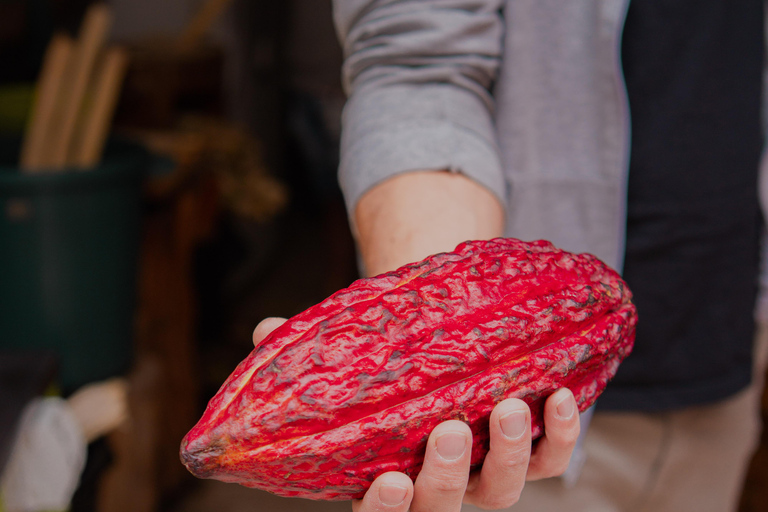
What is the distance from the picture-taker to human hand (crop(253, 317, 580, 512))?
1.86 feet

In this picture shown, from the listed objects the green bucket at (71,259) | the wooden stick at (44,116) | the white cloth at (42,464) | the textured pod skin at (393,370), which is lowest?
the white cloth at (42,464)

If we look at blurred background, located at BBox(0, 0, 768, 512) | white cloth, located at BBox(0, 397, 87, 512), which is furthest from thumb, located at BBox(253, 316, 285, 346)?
white cloth, located at BBox(0, 397, 87, 512)

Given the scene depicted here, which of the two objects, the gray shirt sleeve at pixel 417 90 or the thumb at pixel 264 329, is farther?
the gray shirt sleeve at pixel 417 90

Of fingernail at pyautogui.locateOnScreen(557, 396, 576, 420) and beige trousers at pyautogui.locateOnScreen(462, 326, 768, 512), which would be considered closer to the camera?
fingernail at pyautogui.locateOnScreen(557, 396, 576, 420)

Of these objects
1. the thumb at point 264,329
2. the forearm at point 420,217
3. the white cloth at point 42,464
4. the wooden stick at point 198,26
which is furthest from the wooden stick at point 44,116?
the thumb at point 264,329

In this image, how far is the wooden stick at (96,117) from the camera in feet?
5.94

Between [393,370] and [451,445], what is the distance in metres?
0.09

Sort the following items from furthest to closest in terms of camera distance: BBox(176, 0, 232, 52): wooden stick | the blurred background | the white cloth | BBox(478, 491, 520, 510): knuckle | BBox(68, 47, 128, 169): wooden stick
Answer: BBox(176, 0, 232, 52): wooden stick → BBox(68, 47, 128, 169): wooden stick → the blurred background → the white cloth → BBox(478, 491, 520, 510): knuckle

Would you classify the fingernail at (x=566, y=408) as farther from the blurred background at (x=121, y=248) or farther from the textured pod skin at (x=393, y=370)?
the blurred background at (x=121, y=248)

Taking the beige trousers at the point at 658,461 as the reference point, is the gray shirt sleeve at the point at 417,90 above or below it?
above

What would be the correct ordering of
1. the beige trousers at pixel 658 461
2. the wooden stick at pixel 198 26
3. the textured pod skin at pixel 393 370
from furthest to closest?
1. the wooden stick at pixel 198 26
2. the beige trousers at pixel 658 461
3. the textured pod skin at pixel 393 370

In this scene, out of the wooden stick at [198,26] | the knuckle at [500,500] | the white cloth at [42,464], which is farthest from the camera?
the wooden stick at [198,26]

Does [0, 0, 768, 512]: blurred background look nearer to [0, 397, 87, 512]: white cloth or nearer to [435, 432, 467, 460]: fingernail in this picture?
[0, 397, 87, 512]: white cloth

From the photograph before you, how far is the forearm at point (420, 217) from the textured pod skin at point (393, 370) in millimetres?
106
